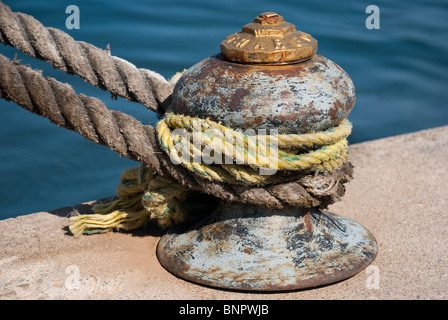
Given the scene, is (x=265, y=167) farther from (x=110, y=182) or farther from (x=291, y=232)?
(x=110, y=182)

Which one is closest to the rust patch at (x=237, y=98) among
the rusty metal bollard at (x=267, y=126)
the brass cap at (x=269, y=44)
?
the rusty metal bollard at (x=267, y=126)

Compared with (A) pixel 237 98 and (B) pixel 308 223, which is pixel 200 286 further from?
(A) pixel 237 98

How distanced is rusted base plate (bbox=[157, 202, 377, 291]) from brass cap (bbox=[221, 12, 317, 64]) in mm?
503

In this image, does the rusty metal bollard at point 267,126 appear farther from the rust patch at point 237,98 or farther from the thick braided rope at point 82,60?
the thick braided rope at point 82,60

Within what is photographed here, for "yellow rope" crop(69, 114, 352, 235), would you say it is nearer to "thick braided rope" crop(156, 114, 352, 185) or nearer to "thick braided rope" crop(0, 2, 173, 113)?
"thick braided rope" crop(156, 114, 352, 185)

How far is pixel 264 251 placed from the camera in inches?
80.8

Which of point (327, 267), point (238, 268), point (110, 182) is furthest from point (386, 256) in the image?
point (110, 182)

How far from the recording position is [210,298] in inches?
77.2

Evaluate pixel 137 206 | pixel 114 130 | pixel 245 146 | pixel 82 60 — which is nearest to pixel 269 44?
pixel 245 146

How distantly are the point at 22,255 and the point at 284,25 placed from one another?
124 cm

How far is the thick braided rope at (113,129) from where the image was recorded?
202 cm

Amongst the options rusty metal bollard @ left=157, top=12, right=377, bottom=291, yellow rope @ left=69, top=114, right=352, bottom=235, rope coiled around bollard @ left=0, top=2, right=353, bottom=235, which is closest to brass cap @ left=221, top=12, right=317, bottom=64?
rusty metal bollard @ left=157, top=12, right=377, bottom=291

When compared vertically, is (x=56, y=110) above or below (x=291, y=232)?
above

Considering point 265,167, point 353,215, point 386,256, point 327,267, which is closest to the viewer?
point 265,167
